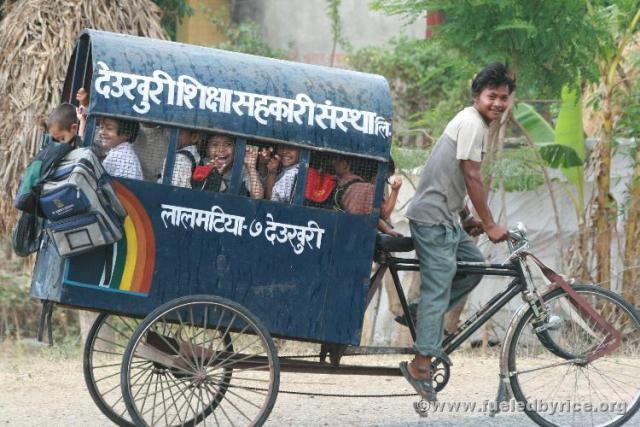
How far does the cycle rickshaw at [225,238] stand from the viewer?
492 cm

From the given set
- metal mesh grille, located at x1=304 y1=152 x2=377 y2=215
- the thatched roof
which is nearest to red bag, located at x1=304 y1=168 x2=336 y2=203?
metal mesh grille, located at x1=304 y1=152 x2=377 y2=215

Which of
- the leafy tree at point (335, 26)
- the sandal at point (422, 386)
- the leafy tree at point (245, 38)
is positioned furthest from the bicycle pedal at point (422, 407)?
the leafy tree at point (245, 38)

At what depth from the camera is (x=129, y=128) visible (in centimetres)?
496

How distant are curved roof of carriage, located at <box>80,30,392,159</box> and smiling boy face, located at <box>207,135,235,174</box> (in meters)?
0.08

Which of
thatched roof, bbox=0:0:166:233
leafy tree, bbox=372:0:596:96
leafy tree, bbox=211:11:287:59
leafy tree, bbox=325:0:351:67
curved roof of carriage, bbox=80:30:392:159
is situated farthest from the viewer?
leafy tree, bbox=211:11:287:59

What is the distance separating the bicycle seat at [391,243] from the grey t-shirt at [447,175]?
128 millimetres

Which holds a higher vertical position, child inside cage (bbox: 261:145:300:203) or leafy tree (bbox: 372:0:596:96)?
leafy tree (bbox: 372:0:596:96)

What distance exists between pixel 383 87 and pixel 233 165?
2.77 feet

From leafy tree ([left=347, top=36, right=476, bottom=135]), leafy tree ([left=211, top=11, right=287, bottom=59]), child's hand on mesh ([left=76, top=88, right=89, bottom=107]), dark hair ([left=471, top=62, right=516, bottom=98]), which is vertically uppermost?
leafy tree ([left=211, top=11, right=287, bottom=59])

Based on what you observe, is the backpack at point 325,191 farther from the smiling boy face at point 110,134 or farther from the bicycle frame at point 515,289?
the smiling boy face at point 110,134

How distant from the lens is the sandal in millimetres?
5352

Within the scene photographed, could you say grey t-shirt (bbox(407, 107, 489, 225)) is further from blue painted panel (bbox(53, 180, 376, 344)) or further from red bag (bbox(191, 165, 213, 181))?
red bag (bbox(191, 165, 213, 181))

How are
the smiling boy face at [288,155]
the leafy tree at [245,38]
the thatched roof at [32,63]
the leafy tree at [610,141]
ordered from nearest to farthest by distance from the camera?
the smiling boy face at [288,155]
the thatched roof at [32,63]
the leafy tree at [610,141]
the leafy tree at [245,38]

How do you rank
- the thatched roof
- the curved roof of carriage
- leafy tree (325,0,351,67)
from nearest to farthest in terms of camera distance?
the curved roof of carriage < the thatched roof < leafy tree (325,0,351,67)
